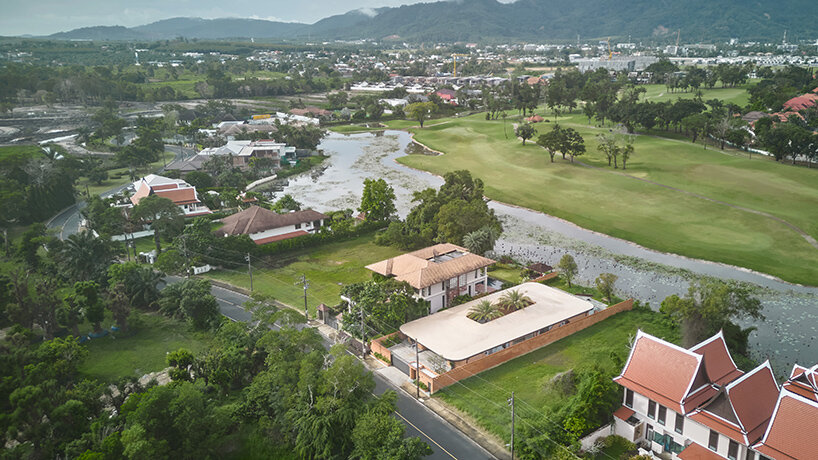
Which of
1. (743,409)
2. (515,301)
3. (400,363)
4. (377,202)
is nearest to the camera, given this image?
(743,409)

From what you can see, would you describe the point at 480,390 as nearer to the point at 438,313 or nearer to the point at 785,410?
the point at 438,313

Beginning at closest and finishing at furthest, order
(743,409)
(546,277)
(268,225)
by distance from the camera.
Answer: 1. (743,409)
2. (546,277)
3. (268,225)

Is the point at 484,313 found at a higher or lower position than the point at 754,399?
lower

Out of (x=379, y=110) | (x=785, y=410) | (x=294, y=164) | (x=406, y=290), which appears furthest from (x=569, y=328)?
(x=379, y=110)

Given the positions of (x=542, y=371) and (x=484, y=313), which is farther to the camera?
(x=484, y=313)

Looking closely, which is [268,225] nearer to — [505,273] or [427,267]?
[427,267]

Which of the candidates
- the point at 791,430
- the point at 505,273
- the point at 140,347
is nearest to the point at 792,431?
the point at 791,430

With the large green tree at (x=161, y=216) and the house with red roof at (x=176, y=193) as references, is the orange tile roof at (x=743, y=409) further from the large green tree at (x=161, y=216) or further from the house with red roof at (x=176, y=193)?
the house with red roof at (x=176, y=193)

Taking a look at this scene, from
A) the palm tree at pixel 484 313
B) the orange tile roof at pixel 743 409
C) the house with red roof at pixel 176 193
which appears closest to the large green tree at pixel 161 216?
the house with red roof at pixel 176 193

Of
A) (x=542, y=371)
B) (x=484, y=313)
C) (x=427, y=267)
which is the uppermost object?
(x=427, y=267)
